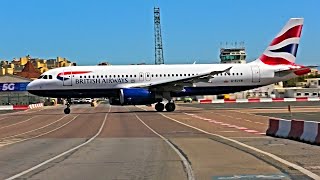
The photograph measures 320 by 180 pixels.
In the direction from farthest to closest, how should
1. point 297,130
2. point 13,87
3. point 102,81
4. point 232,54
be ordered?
point 232,54 < point 13,87 < point 102,81 < point 297,130

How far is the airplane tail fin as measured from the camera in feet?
162

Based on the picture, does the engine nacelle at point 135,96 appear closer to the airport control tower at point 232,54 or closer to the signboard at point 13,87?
the signboard at point 13,87

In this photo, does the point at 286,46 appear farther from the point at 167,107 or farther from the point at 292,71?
the point at 167,107

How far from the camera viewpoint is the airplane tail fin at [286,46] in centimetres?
4947

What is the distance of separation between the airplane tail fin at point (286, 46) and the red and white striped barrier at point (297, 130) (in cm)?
2552

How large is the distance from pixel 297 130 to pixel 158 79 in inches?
1061

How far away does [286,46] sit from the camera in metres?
49.6

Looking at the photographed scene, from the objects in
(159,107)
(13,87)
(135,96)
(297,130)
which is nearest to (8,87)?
(13,87)

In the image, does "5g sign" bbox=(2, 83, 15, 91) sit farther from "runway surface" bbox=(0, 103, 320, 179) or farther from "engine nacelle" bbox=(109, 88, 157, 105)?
"runway surface" bbox=(0, 103, 320, 179)

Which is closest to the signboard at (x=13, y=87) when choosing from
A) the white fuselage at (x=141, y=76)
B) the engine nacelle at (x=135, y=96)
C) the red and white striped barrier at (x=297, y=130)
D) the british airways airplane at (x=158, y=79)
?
the british airways airplane at (x=158, y=79)

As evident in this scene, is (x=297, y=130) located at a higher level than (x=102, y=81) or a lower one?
lower

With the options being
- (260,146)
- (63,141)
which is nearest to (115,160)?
(260,146)

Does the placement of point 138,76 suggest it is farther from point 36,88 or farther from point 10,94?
point 10,94

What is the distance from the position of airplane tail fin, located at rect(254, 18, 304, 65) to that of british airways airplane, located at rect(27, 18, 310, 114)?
83 millimetres
